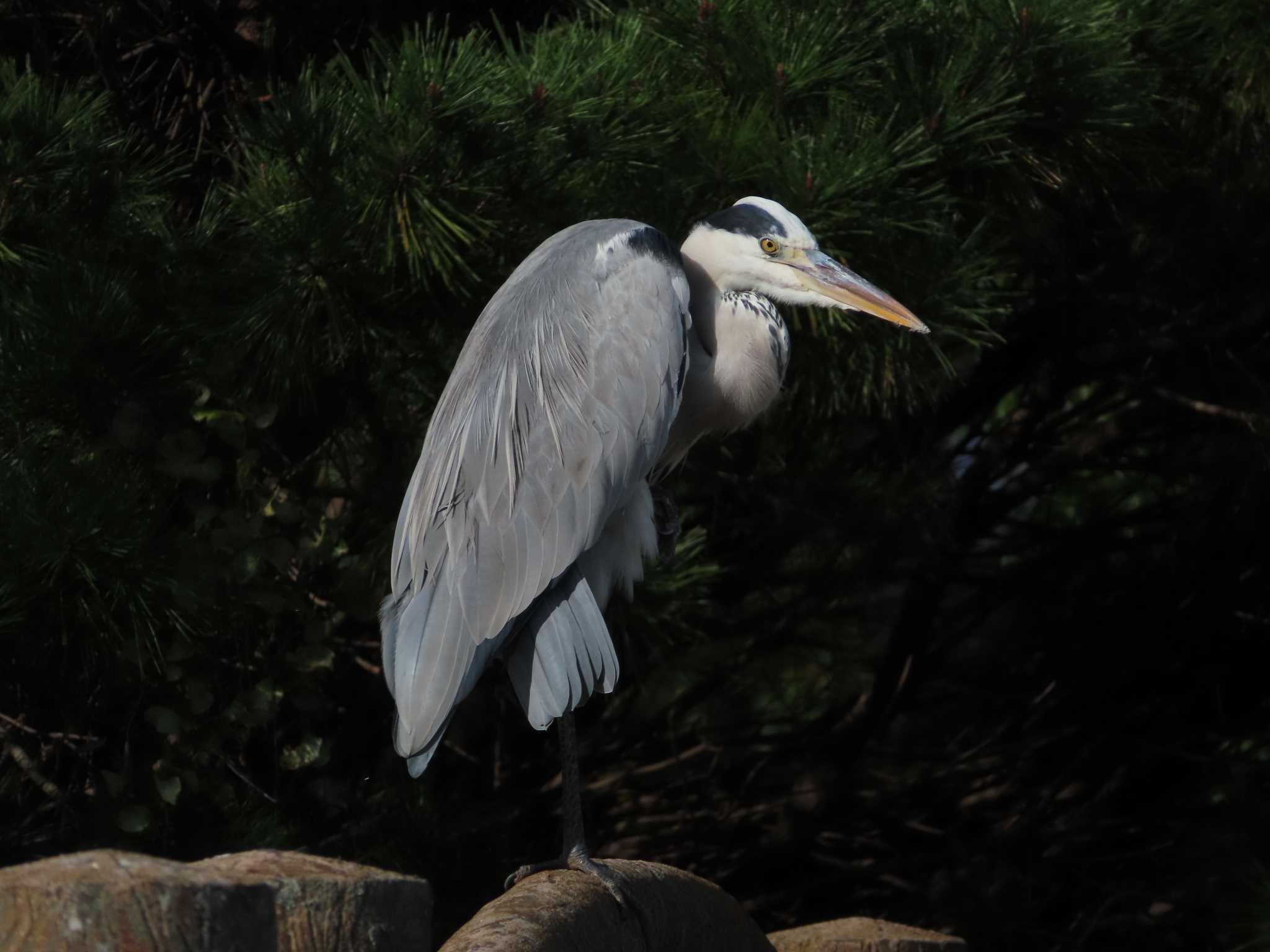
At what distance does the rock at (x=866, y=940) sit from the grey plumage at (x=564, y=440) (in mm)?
376

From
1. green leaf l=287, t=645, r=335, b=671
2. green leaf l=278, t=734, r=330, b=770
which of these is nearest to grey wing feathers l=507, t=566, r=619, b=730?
green leaf l=287, t=645, r=335, b=671

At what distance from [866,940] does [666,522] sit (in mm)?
752

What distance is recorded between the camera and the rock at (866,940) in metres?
1.67

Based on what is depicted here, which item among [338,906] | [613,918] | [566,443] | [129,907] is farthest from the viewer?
[566,443]

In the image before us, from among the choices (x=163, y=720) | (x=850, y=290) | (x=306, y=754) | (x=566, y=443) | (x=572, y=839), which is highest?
(x=850, y=290)

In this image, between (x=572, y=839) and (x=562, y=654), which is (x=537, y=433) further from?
(x=572, y=839)

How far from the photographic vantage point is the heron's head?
208 cm

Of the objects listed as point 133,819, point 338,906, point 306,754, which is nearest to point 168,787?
point 133,819

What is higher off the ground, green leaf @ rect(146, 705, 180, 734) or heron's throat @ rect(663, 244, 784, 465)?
heron's throat @ rect(663, 244, 784, 465)

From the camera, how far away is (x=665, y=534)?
2240mm

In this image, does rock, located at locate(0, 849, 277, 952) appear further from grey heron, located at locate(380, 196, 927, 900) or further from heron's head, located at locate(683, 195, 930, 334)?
heron's head, located at locate(683, 195, 930, 334)

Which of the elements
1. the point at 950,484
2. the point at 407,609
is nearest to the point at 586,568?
the point at 407,609

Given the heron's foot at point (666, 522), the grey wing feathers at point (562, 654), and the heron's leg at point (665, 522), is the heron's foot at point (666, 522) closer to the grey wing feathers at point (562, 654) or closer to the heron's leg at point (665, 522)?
the heron's leg at point (665, 522)

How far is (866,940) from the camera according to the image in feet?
5.50
